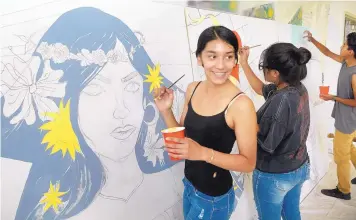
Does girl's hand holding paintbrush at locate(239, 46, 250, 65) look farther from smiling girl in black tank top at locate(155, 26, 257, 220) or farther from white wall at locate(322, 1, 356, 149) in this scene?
white wall at locate(322, 1, 356, 149)

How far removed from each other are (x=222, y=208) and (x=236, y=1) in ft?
4.29

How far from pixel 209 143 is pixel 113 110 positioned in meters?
0.41

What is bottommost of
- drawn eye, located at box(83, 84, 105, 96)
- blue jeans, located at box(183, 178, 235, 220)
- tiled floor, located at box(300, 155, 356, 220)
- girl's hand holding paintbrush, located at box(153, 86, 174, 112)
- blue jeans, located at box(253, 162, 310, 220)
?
tiled floor, located at box(300, 155, 356, 220)

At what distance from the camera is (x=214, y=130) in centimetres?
107

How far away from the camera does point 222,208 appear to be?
1.16m

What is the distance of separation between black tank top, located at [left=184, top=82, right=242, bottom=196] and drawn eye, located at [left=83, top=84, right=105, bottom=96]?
355 millimetres

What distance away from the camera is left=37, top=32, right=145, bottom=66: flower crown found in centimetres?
99

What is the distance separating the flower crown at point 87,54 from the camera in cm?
99

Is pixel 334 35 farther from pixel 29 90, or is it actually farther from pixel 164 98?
pixel 29 90

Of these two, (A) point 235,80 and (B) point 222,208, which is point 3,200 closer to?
(B) point 222,208

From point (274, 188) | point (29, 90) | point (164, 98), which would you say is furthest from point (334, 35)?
point (29, 90)

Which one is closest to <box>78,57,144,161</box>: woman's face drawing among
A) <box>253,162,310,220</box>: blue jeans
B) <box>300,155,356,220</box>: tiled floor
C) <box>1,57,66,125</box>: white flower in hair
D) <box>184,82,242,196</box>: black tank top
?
<box>1,57,66,125</box>: white flower in hair

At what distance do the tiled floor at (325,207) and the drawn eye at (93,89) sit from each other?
2.01 metres

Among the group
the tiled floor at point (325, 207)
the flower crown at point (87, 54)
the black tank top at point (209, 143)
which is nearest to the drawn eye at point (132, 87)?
the flower crown at point (87, 54)
